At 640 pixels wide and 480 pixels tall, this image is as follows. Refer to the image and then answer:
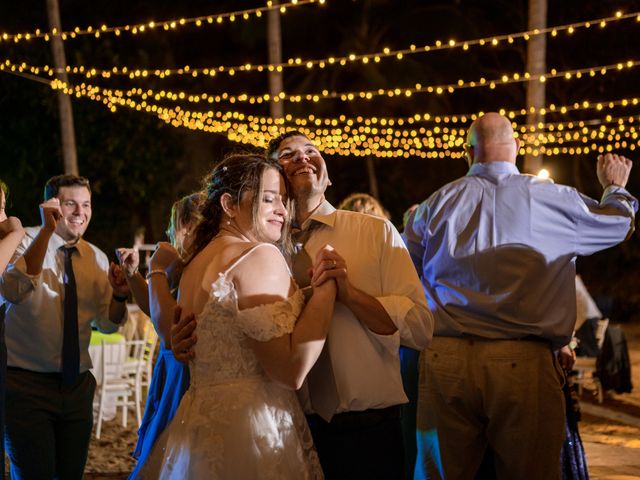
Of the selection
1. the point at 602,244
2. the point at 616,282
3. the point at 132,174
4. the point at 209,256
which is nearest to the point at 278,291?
the point at 209,256

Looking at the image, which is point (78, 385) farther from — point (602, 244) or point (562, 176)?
point (562, 176)

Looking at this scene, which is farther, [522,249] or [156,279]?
[522,249]

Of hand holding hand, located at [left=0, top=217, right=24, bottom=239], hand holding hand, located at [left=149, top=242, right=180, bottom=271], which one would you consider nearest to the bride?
hand holding hand, located at [left=149, top=242, right=180, bottom=271]

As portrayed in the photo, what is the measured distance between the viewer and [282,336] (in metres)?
2.54

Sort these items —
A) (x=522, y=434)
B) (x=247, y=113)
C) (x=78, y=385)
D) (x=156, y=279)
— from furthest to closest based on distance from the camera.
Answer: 1. (x=247, y=113)
2. (x=78, y=385)
3. (x=522, y=434)
4. (x=156, y=279)

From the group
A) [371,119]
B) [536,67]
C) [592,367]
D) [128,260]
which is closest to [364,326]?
[128,260]

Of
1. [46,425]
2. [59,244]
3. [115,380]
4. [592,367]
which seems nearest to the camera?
[46,425]

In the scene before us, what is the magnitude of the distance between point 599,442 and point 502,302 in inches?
170

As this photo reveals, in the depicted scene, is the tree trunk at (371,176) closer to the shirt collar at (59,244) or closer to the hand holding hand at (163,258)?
the shirt collar at (59,244)

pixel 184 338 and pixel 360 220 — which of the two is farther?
pixel 360 220

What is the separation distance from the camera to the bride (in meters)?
2.57

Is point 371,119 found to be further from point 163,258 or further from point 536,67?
point 163,258

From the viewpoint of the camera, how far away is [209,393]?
2.68 meters

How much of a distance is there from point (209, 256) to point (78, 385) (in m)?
1.72
